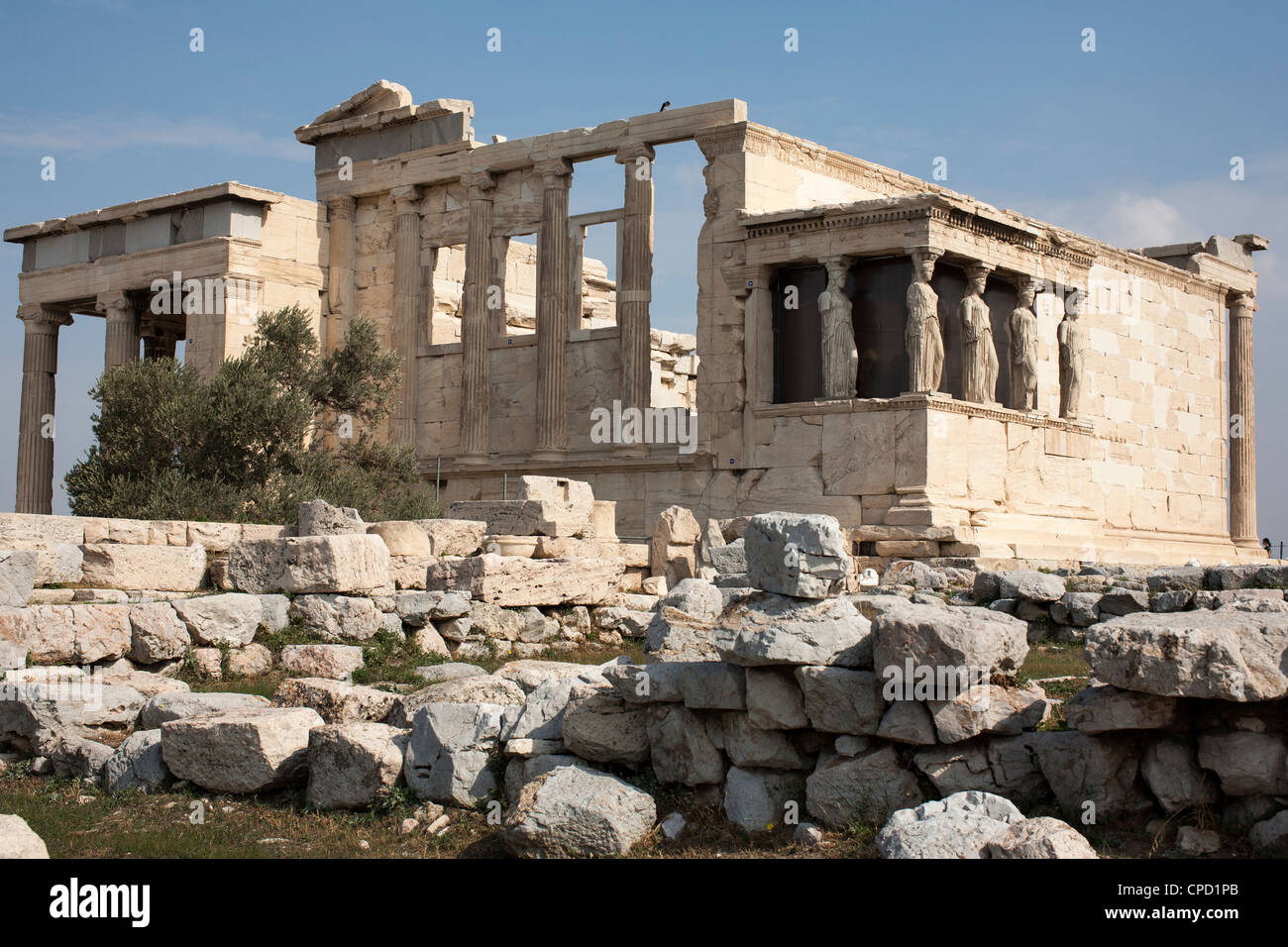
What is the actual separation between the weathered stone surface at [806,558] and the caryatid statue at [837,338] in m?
11.2

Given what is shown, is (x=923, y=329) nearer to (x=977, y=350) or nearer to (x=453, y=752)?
(x=977, y=350)

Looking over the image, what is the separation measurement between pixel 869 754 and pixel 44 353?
77.4ft

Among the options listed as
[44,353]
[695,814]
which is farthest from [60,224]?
[695,814]

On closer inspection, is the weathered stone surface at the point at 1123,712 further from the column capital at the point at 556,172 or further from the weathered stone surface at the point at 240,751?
the column capital at the point at 556,172

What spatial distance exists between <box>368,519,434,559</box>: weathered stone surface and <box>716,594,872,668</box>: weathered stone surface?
7.06 meters

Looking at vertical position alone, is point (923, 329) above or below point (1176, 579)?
above

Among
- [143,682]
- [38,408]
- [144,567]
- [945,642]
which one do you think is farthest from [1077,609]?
[38,408]

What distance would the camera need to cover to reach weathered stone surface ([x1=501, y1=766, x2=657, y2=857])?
6.52 m

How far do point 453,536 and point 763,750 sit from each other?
8.11m

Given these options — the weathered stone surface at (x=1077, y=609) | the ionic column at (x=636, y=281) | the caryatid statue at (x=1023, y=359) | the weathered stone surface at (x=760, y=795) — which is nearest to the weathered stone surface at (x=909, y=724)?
the weathered stone surface at (x=760, y=795)

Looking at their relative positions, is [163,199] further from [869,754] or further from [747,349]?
[869,754]

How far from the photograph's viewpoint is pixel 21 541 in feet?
38.2

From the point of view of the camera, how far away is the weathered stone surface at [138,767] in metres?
8.12

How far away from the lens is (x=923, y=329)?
1841 cm
